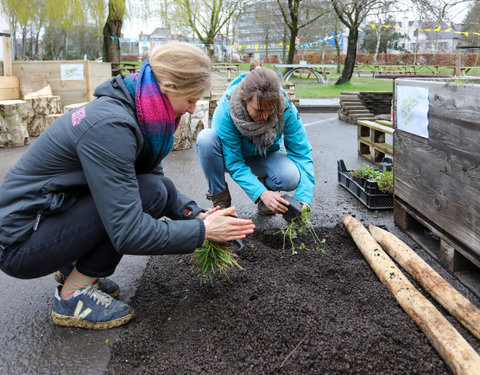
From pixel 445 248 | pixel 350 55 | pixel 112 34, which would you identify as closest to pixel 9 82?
pixel 112 34

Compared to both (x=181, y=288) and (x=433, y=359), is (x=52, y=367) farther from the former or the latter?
(x=433, y=359)

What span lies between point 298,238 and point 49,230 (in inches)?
78.6

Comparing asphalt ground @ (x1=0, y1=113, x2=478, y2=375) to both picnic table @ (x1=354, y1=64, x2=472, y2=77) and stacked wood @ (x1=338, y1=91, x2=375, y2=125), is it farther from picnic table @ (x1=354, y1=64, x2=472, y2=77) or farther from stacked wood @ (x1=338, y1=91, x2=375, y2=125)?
picnic table @ (x1=354, y1=64, x2=472, y2=77)

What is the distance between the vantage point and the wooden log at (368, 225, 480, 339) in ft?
7.63

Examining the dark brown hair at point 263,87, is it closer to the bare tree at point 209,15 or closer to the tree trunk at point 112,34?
the tree trunk at point 112,34

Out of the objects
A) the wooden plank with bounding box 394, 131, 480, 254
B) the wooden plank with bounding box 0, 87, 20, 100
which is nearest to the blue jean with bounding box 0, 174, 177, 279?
the wooden plank with bounding box 394, 131, 480, 254

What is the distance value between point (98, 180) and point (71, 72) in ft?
34.8

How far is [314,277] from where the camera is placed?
2.90 m

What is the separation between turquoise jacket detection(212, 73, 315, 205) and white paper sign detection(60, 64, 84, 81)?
355 inches

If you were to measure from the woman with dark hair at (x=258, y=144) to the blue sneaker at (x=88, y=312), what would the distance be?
1.33m

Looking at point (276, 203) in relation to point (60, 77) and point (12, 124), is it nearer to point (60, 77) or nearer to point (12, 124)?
point (12, 124)

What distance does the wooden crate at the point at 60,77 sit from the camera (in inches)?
444

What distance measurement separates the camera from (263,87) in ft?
9.87

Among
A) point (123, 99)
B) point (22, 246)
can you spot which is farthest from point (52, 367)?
point (123, 99)
